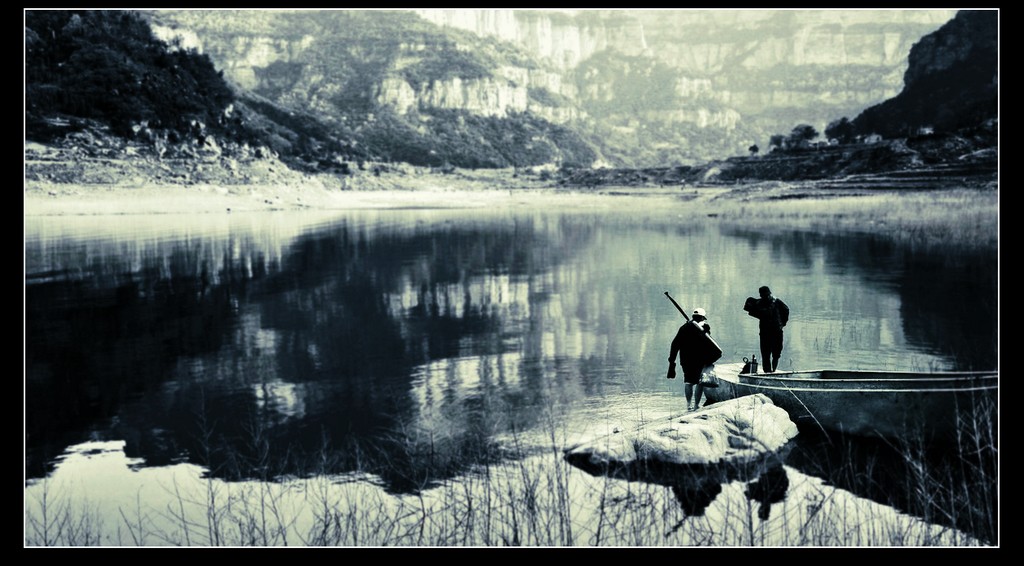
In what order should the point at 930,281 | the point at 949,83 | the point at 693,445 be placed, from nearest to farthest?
1. the point at 693,445
2. the point at 930,281
3. the point at 949,83

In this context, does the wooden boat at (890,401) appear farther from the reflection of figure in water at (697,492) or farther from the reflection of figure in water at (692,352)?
the reflection of figure in water at (697,492)

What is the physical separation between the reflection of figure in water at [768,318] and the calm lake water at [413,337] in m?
1.41

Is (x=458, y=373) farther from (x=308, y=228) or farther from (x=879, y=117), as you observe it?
(x=879, y=117)

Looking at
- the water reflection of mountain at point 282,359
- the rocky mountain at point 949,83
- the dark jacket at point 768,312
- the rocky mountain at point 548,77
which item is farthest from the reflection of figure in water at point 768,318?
the rocky mountain at point 548,77

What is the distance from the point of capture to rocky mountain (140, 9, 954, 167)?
14012 cm

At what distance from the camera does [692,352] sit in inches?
389

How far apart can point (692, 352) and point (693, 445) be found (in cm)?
146

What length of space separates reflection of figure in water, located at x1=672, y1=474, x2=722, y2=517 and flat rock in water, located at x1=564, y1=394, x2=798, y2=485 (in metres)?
0.09

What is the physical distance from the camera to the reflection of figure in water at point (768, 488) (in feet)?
26.6

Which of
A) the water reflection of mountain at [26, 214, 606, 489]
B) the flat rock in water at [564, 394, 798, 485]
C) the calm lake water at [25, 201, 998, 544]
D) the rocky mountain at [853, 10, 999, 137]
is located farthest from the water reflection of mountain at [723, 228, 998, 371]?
the rocky mountain at [853, 10, 999, 137]

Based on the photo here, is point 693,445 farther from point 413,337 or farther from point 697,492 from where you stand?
point 413,337

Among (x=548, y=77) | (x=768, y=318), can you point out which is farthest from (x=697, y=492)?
(x=548, y=77)

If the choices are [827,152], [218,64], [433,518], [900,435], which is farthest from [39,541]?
[218,64]
